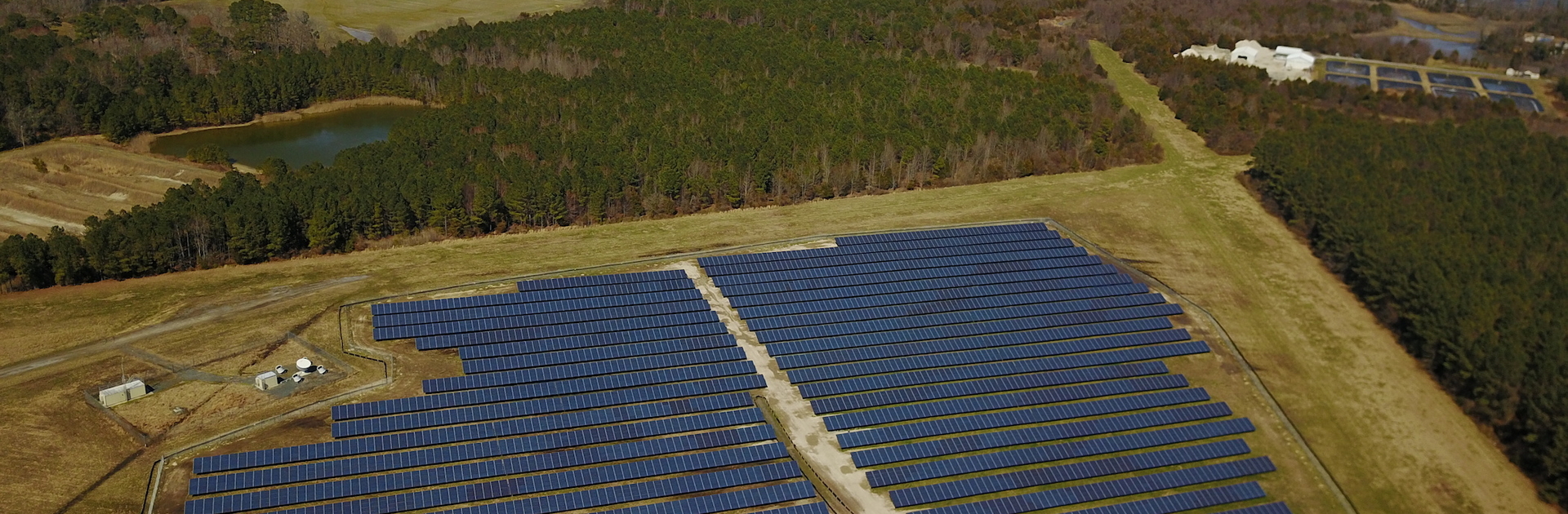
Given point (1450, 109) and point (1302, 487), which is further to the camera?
point (1450, 109)

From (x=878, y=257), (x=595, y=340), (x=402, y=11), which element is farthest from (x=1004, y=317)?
(x=402, y=11)

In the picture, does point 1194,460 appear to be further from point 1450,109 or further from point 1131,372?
point 1450,109

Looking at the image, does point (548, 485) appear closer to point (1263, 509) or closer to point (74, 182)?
point (1263, 509)

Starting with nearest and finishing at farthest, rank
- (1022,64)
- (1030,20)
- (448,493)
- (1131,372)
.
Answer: (448,493) → (1131,372) → (1022,64) → (1030,20)

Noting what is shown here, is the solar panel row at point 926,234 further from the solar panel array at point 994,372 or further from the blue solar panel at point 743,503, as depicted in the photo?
the blue solar panel at point 743,503

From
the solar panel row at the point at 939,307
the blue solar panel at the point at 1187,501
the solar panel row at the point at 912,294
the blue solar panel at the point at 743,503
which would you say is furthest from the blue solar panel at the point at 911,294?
the blue solar panel at the point at 1187,501

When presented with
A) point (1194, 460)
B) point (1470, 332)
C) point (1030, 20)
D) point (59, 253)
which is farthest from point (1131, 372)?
point (1030, 20)
